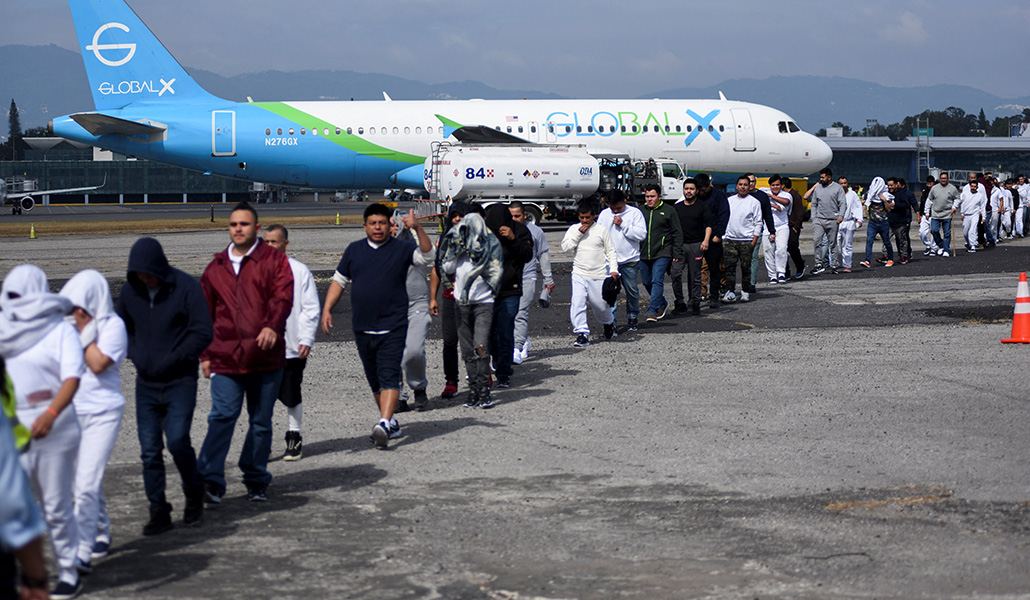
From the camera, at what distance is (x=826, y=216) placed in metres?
20.0

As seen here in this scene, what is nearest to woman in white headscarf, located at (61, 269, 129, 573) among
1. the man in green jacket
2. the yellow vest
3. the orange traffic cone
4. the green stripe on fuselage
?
the yellow vest

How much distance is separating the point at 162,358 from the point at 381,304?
2420mm

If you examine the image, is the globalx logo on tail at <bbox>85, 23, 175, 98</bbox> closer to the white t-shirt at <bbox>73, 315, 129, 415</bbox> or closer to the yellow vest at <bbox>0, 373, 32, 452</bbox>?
the white t-shirt at <bbox>73, 315, 129, 415</bbox>

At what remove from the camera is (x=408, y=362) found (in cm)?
931

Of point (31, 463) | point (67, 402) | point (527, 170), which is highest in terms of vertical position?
point (527, 170)

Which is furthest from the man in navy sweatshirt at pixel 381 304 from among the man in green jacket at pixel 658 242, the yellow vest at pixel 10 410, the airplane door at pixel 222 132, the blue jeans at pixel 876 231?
the airplane door at pixel 222 132

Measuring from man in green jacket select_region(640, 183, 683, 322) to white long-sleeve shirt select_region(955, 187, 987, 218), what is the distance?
44.5ft

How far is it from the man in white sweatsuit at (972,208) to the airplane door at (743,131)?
37.7ft

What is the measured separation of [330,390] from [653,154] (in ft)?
87.2

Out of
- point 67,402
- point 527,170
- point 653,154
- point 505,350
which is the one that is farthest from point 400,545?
point 653,154

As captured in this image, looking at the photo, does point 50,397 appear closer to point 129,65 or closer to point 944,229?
point 944,229

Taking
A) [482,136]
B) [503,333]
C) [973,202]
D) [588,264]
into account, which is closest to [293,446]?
[503,333]

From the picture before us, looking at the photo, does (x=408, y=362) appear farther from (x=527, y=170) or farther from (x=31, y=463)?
(x=527, y=170)

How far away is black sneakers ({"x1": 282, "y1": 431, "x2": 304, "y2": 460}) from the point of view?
7.74 m
